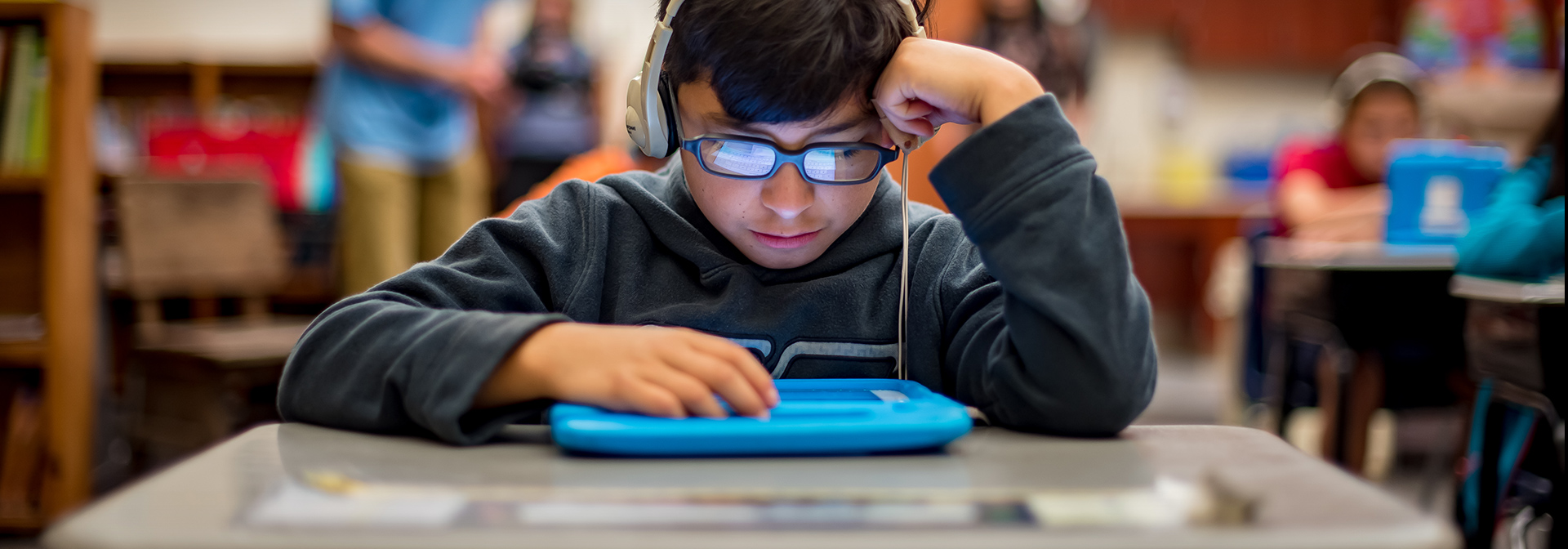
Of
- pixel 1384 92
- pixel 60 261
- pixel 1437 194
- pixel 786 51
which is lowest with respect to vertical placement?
pixel 60 261

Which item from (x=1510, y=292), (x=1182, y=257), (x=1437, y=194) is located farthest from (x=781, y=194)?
(x=1182, y=257)

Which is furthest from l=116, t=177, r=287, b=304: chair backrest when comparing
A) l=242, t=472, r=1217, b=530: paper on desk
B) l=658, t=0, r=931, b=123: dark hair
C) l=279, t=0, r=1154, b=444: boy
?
l=242, t=472, r=1217, b=530: paper on desk

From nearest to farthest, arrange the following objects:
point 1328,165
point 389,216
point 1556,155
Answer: point 1556,155 < point 389,216 < point 1328,165

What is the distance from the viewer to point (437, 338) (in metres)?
0.61

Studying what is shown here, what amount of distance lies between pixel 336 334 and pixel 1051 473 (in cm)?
46

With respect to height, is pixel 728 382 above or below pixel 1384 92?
below

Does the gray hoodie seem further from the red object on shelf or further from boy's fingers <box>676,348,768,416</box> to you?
the red object on shelf

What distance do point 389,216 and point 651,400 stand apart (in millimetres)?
2019

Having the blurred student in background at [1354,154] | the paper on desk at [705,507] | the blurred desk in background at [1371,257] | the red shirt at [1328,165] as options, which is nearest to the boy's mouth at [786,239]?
the paper on desk at [705,507]

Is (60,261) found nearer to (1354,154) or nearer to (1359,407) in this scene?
(1359,407)

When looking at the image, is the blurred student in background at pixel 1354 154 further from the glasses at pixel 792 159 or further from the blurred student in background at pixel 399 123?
the glasses at pixel 792 159

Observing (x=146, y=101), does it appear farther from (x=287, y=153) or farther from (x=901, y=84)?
(x=901, y=84)

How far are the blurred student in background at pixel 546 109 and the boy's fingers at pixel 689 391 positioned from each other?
2704 mm

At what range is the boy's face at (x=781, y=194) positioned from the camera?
75cm
